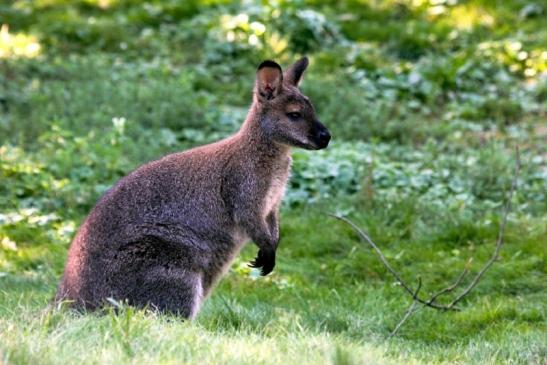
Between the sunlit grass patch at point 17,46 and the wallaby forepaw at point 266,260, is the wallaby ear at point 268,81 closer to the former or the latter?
the wallaby forepaw at point 266,260

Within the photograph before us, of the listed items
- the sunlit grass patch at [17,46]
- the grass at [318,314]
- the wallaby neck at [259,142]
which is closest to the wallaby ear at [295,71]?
the wallaby neck at [259,142]

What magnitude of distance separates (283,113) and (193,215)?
876 mm

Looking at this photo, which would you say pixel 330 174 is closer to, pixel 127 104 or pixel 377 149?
pixel 377 149

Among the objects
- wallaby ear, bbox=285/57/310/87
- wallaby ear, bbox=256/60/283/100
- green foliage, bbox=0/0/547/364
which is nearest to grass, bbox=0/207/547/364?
green foliage, bbox=0/0/547/364

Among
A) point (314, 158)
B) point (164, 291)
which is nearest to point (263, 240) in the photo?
point (164, 291)

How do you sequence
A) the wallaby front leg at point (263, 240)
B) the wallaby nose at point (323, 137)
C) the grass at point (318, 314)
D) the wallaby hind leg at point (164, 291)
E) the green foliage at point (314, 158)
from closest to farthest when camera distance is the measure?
the grass at point (318, 314), the green foliage at point (314, 158), the wallaby hind leg at point (164, 291), the wallaby front leg at point (263, 240), the wallaby nose at point (323, 137)

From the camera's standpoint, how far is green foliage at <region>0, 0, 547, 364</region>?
224 inches

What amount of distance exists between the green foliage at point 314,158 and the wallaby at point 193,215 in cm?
27

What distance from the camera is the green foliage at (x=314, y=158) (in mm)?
5680

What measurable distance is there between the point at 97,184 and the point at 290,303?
274 cm

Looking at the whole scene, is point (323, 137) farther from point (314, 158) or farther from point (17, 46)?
point (17, 46)

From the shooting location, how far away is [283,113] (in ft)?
21.2

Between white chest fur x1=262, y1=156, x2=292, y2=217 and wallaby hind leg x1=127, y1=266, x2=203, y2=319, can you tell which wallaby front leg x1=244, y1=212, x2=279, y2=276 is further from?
wallaby hind leg x1=127, y1=266, x2=203, y2=319

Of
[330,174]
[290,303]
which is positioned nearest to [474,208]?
[330,174]
